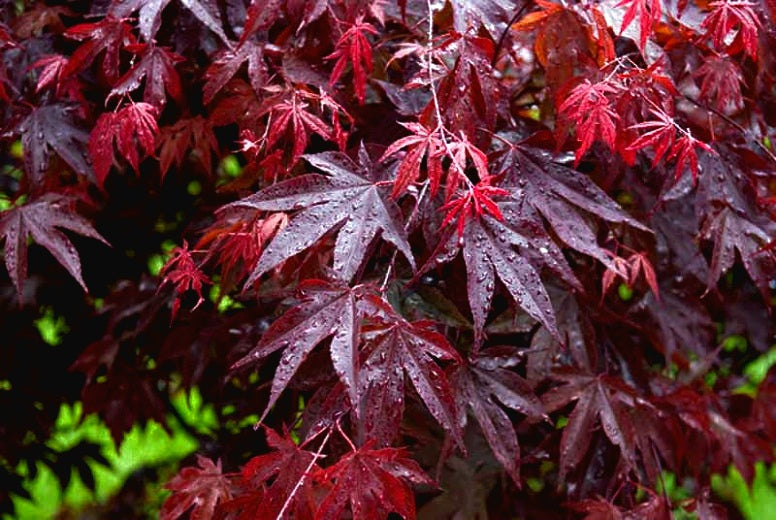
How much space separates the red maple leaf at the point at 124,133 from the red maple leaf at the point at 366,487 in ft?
2.28

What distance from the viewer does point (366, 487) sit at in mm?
1433

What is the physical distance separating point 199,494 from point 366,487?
0.48 meters

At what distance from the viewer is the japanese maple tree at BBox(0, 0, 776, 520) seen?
150 cm

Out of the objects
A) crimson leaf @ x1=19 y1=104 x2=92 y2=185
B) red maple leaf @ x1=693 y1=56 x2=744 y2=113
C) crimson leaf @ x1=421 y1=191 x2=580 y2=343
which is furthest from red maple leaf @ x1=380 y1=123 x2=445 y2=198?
crimson leaf @ x1=19 y1=104 x2=92 y2=185

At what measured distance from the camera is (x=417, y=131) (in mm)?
1506

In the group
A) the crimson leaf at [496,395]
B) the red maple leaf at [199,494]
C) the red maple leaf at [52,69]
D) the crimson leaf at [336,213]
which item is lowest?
the red maple leaf at [199,494]

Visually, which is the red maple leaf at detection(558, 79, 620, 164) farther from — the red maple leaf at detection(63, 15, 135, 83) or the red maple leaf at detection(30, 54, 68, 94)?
the red maple leaf at detection(30, 54, 68, 94)

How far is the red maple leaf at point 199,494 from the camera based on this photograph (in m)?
1.74

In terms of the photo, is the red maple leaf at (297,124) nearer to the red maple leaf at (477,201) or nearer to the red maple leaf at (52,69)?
the red maple leaf at (477,201)

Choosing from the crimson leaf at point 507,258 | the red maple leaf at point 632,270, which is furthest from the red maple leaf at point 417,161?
the red maple leaf at point 632,270

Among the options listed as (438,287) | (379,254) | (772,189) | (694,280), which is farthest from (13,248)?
(772,189)

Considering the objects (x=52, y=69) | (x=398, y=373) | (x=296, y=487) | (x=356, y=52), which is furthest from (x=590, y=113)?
(x=52, y=69)

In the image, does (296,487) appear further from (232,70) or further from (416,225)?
(232,70)

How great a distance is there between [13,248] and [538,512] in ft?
4.40
